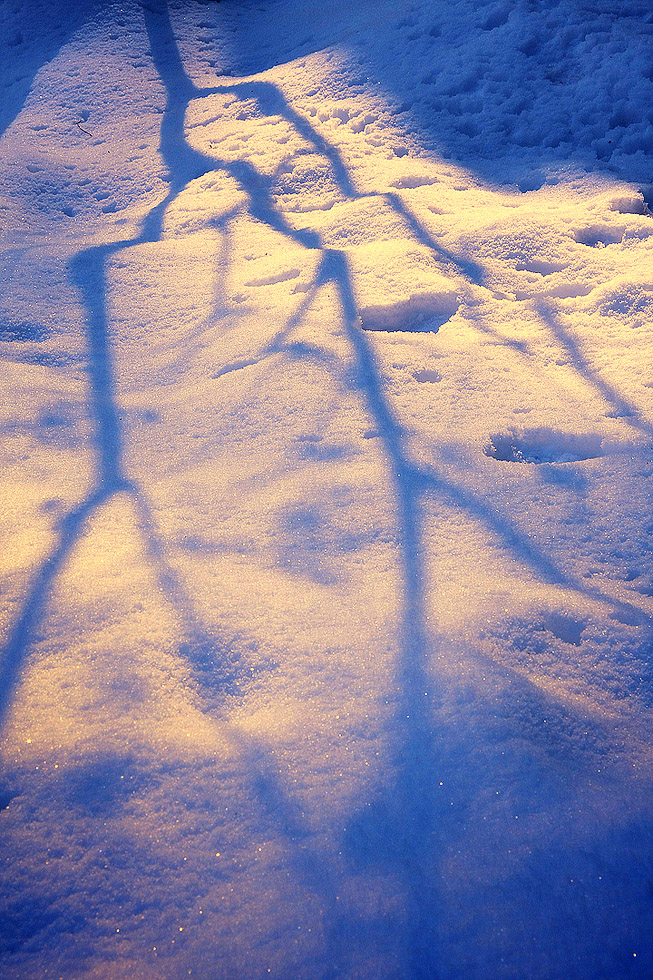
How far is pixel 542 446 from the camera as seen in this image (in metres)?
2.45

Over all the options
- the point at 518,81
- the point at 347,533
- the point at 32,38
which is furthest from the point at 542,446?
the point at 32,38

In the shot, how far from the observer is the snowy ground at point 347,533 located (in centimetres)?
141

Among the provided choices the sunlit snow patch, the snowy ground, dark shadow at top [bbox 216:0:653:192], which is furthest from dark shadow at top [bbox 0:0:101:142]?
the sunlit snow patch

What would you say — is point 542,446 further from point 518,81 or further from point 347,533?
point 518,81

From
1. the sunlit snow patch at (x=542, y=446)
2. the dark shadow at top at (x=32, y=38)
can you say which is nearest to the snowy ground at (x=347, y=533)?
the sunlit snow patch at (x=542, y=446)

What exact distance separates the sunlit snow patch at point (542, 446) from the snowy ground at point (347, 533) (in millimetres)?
12

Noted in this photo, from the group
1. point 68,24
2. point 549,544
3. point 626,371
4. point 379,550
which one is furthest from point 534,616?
point 68,24

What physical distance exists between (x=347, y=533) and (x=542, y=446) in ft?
3.11

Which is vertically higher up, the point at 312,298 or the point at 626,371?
the point at 312,298

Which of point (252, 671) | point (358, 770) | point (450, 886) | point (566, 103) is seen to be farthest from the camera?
point (566, 103)

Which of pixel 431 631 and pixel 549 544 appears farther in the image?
pixel 549 544

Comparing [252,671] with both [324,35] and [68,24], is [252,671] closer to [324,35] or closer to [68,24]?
[324,35]

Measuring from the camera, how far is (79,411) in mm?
2771

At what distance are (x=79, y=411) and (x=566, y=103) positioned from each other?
13.0ft
